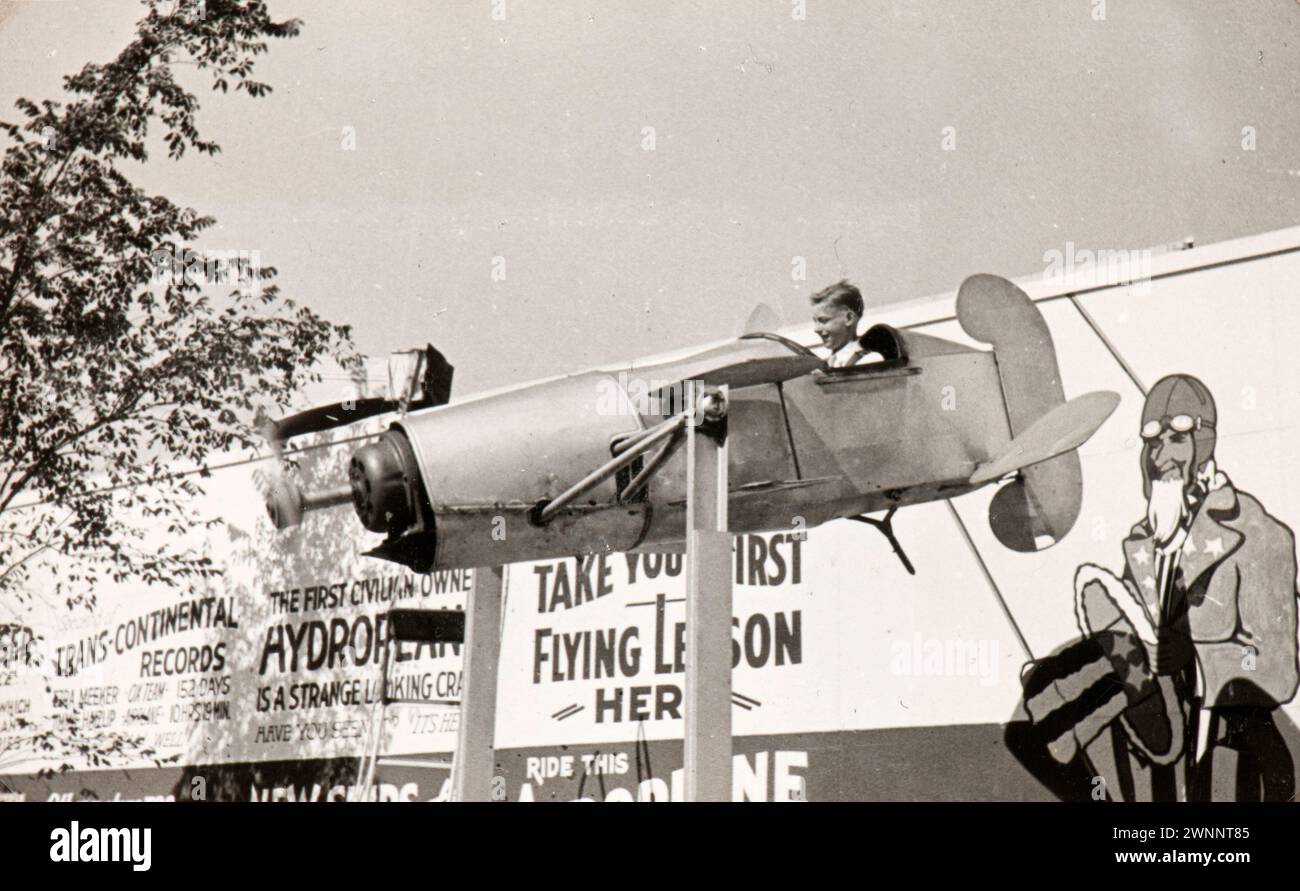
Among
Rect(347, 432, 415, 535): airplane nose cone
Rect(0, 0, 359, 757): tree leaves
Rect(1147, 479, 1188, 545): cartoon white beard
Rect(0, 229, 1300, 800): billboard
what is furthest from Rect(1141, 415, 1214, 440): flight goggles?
Rect(0, 0, 359, 757): tree leaves

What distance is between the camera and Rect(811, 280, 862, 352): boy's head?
445 cm

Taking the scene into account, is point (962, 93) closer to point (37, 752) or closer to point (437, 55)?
point (437, 55)

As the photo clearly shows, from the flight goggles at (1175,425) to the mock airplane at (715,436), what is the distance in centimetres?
14

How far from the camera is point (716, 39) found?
4.92 m

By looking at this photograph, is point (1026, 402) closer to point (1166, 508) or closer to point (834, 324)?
point (1166, 508)

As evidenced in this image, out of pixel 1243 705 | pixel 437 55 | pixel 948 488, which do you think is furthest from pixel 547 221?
pixel 1243 705

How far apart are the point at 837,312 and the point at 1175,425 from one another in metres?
1.14

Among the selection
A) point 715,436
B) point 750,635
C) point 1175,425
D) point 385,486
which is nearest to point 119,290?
point 385,486

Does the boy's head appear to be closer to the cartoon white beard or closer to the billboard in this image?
the billboard

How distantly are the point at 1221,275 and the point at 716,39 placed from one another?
199 centimetres

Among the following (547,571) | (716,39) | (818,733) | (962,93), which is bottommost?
(818,733)

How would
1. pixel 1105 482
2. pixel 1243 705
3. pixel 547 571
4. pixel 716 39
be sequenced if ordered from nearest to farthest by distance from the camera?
1. pixel 1243 705
2. pixel 1105 482
3. pixel 716 39
4. pixel 547 571

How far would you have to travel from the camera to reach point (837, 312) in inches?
178

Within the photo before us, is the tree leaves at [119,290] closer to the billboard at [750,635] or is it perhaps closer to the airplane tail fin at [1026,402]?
the billboard at [750,635]
